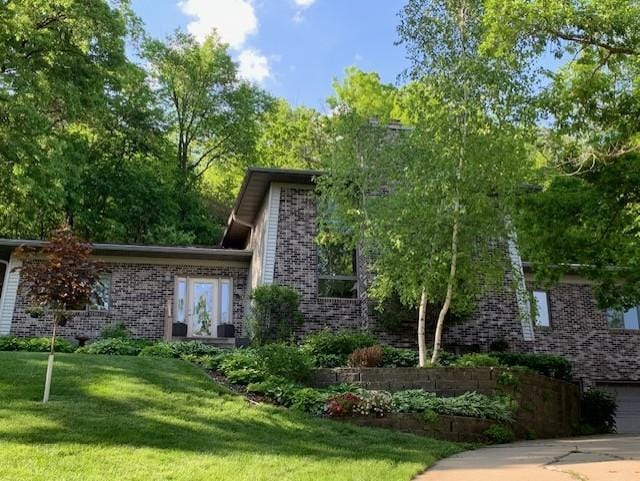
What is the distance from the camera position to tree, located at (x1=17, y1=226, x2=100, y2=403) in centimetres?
899

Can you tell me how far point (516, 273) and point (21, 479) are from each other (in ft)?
29.4

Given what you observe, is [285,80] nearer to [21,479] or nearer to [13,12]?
[13,12]

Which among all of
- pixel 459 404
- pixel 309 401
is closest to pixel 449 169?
pixel 459 404

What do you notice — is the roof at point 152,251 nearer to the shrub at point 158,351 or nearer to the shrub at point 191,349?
the shrub at point 191,349

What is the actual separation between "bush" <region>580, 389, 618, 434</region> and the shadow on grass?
699 centimetres

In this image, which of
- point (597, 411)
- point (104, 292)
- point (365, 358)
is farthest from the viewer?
point (104, 292)

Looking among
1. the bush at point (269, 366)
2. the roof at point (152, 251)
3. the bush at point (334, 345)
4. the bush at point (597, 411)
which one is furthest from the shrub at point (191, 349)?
the bush at point (597, 411)

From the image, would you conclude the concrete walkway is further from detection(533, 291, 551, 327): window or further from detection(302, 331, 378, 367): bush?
detection(533, 291, 551, 327): window

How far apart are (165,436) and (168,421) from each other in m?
0.67

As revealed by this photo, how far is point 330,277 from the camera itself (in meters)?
15.6

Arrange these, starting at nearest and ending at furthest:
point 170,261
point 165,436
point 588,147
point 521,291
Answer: point 165,436 → point 521,291 → point 588,147 → point 170,261

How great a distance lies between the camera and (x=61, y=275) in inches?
355

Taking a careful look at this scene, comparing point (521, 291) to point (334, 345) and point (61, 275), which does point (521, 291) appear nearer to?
point (334, 345)

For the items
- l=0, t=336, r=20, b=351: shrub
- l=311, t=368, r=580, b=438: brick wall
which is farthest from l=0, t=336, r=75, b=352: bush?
l=311, t=368, r=580, b=438: brick wall
